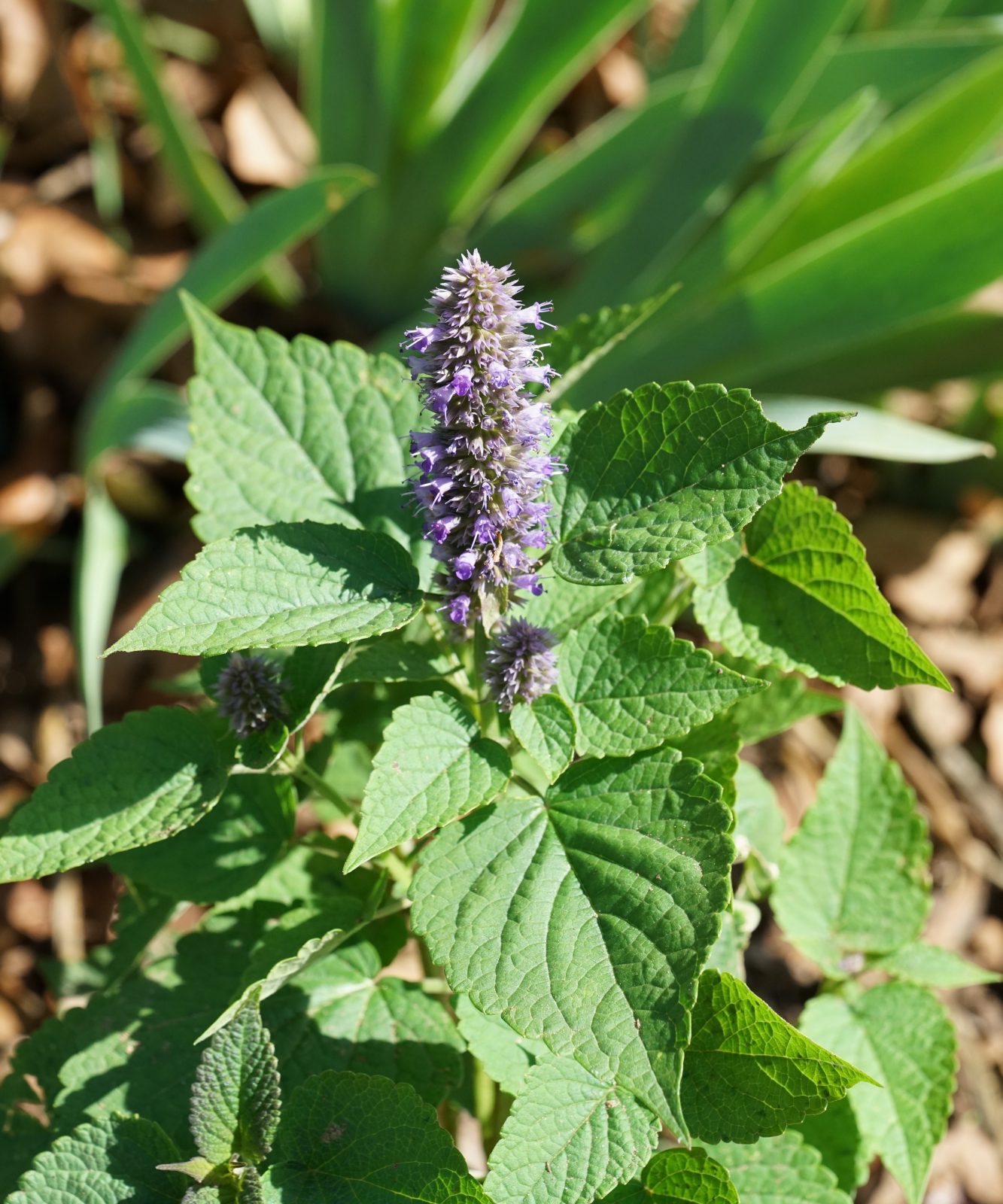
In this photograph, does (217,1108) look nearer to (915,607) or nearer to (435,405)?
(435,405)

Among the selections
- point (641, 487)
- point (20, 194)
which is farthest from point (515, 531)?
point (20, 194)

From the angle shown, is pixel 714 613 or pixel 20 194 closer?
pixel 714 613

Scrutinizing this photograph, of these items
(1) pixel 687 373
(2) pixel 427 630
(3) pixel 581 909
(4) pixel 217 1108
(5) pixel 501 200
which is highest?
(5) pixel 501 200

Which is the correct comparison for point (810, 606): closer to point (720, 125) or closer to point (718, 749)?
point (718, 749)

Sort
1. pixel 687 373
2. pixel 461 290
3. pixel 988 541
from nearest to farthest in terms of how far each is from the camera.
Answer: pixel 461 290, pixel 687 373, pixel 988 541

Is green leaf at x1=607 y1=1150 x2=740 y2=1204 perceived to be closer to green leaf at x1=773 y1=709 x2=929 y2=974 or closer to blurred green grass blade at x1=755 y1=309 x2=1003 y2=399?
green leaf at x1=773 y1=709 x2=929 y2=974

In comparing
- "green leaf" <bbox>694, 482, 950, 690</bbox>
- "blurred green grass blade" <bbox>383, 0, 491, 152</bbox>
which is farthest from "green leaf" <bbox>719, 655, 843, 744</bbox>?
"blurred green grass blade" <bbox>383, 0, 491, 152</bbox>
